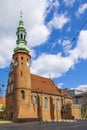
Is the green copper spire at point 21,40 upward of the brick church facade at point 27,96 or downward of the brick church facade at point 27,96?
upward

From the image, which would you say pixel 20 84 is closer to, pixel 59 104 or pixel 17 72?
pixel 17 72

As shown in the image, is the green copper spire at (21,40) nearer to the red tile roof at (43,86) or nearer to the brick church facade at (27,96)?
the brick church facade at (27,96)

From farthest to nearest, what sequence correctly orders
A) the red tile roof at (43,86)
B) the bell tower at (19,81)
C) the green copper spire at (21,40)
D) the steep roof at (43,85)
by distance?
the steep roof at (43,85) < the red tile roof at (43,86) < the green copper spire at (21,40) < the bell tower at (19,81)

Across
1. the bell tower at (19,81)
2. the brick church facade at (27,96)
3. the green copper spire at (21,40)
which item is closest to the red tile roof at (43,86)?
the brick church facade at (27,96)

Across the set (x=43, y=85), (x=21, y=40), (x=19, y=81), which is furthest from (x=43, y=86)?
(x=21, y=40)

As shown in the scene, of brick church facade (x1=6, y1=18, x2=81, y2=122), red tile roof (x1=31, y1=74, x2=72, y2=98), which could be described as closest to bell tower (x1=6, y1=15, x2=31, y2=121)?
brick church facade (x1=6, y1=18, x2=81, y2=122)

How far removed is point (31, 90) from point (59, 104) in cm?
1222

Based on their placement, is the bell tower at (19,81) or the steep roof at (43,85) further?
the steep roof at (43,85)

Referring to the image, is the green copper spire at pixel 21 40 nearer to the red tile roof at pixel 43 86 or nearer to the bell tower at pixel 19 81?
the bell tower at pixel 19 81

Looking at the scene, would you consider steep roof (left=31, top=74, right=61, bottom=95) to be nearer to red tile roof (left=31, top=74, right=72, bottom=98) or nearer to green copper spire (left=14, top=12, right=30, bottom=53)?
red tile roof (left=31, top=74, right=72, bottom=98)

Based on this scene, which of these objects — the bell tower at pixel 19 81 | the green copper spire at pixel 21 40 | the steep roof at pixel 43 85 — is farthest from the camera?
the steep roof at pixel 43 85

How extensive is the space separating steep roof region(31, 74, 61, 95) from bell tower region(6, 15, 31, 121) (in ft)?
13.8

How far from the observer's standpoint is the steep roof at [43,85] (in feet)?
207

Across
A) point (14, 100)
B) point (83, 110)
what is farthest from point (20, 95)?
point (83, 110)
